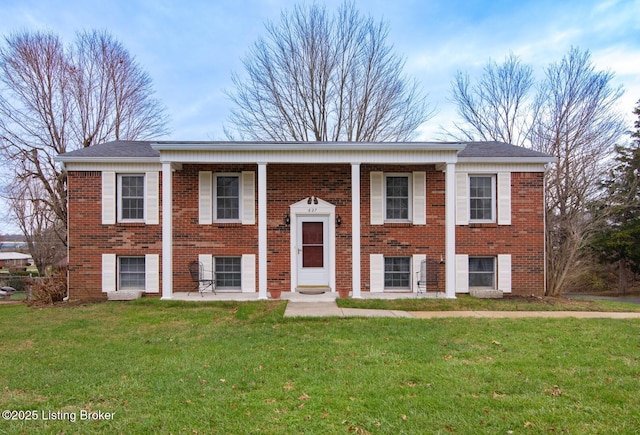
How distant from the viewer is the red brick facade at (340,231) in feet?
34.0

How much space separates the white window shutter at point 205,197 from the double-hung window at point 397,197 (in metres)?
4.84

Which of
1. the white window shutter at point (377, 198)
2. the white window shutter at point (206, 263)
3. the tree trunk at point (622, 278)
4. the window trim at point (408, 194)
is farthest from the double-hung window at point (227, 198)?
the tree trunk at point (622, 278)

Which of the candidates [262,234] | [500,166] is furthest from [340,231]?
[500,166]

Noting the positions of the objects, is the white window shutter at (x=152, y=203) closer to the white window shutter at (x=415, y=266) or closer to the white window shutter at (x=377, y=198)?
the white window shutter at (x=377, y=198)

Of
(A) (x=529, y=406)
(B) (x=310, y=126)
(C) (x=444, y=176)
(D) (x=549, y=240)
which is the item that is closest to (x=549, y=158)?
(C) (x=444, y=176)

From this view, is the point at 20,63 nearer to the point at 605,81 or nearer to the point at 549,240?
the point at 549,240

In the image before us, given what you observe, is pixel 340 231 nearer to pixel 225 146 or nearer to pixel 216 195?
pixel 216 195

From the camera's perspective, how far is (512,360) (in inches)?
188

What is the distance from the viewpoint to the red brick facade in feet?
34.0

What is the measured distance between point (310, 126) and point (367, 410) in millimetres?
17645

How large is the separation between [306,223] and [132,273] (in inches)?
195

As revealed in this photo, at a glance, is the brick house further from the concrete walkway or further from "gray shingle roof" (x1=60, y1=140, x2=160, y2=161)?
the concrete walkway

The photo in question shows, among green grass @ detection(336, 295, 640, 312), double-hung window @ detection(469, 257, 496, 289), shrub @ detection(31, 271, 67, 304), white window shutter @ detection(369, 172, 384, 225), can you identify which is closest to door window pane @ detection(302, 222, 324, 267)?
white window shutter @ detection(369, 172, 384, 225)

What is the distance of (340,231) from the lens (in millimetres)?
10484
